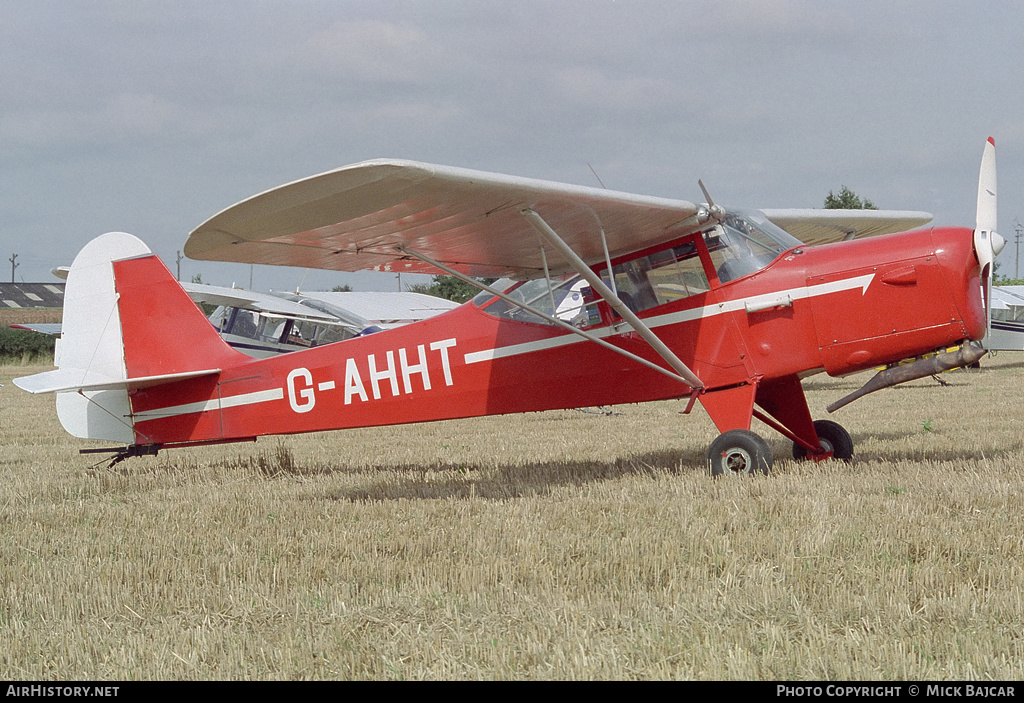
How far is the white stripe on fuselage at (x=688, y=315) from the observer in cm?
720

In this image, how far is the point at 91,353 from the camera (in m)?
8.86

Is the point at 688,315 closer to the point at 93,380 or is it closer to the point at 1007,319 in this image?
the point at 93,380

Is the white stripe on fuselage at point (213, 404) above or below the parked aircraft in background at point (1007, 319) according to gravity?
above

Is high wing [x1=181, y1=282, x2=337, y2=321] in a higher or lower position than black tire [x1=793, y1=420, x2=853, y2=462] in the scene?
higher

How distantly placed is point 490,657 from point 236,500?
4269 millimetres

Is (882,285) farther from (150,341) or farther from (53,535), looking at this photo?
(150,341)

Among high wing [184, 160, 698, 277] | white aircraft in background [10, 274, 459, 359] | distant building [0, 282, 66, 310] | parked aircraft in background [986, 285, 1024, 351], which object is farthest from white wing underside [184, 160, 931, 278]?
distant building [0, 282, 66, 310]

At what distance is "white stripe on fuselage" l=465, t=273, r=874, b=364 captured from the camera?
7200 millimetres

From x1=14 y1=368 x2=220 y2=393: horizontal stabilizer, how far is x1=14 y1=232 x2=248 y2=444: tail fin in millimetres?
22

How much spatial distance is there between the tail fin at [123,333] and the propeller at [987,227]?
6.60 metres

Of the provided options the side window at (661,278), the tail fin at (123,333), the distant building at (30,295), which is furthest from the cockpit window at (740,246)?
the distant building at (30,295)

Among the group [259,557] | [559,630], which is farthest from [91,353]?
[559,630]

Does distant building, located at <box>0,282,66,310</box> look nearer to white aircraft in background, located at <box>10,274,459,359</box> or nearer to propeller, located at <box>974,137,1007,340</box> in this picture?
white aircraft in background, located at <box>10,274,459,359</box>

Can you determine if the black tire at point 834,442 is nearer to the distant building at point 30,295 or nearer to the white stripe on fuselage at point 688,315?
the white stripe on fuselage at point 688,315
